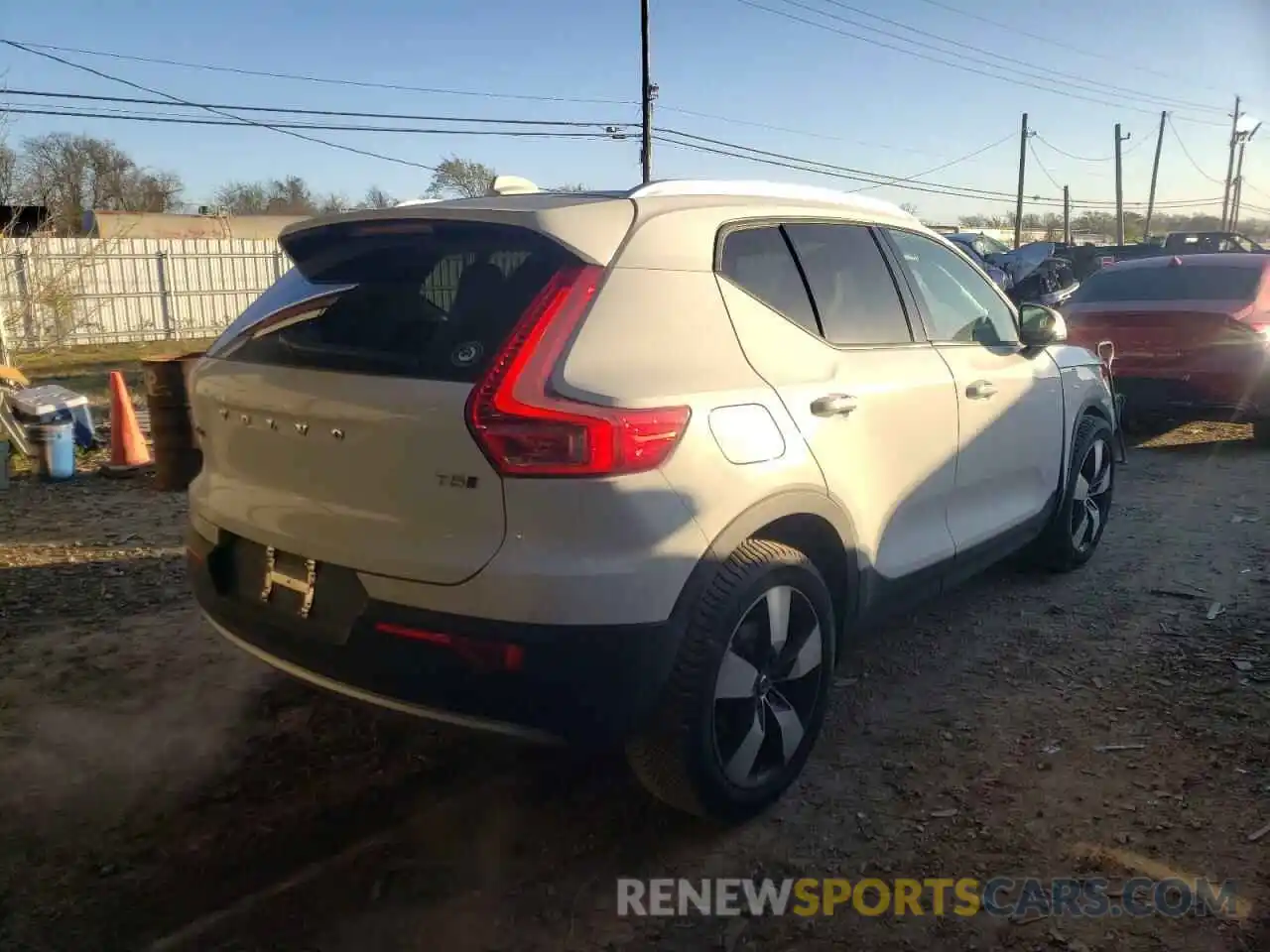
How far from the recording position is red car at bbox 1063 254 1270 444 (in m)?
7.89

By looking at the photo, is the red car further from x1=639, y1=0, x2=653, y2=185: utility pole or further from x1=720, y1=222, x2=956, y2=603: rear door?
x1=639, y1=0, x2=653, y2=185: utility pole

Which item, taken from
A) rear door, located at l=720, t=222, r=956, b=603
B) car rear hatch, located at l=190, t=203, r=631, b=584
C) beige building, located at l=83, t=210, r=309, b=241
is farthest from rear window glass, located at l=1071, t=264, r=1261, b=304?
beige building, located at l=83, t=210, r=309, b=241

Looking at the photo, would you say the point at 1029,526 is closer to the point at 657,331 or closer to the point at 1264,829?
the point at 1264,829

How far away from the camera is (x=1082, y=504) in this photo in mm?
5223

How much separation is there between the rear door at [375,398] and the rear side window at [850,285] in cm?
111

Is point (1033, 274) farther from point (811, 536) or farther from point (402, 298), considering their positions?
point (402, 298)

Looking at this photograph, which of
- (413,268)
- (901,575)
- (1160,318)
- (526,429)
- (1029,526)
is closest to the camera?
(526,429)

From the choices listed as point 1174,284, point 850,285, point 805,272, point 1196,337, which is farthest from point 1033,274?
point 805,272

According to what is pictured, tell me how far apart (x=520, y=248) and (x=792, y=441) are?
0.94 m

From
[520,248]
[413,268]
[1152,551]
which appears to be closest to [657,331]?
[520,248]

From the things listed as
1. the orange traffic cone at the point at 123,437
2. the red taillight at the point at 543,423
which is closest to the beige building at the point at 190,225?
the orange traffic cone at the point at 123,437

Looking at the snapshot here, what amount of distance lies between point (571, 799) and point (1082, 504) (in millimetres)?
3342

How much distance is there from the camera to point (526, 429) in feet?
7.86

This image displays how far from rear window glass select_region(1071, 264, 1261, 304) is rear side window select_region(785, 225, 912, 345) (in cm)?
591
